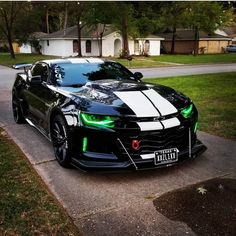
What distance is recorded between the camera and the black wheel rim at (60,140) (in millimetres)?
4582

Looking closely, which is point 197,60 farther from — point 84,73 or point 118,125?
point 118,125

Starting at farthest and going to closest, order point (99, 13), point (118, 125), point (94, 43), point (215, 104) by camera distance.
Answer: point (94, 43) → point (99, 13) → point (215, 104) → point (118, 125)

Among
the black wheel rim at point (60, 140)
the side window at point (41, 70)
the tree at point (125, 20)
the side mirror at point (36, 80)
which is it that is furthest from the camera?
the tree at point (125, 20)

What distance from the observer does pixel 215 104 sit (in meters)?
9.16

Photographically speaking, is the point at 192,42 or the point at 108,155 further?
the point at 192,42

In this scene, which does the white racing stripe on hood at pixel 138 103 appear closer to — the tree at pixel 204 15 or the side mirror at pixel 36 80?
the side mirror at pixel 36 80

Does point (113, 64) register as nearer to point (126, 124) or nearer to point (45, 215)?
point (126, 124)

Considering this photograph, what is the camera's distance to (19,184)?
4219mm

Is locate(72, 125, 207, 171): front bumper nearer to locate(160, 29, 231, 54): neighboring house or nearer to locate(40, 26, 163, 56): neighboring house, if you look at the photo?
locate(40, 26, 163, 56): neighboring house

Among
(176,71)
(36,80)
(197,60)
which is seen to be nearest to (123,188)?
(36,80)

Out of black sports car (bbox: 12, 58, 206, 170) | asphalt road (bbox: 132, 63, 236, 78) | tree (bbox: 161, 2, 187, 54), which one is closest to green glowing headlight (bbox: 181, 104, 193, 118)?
black sports car (bbox: 12, 58, 206, 170)

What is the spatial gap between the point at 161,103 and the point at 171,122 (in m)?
0.32

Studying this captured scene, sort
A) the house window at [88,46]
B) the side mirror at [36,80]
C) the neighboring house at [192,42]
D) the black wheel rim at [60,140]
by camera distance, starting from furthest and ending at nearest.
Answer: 1. the neighboring house at [192,42]
2. the house window at [88,46]
3. the side mirror at [36,80]
4. the black wheel rim at [60,140]

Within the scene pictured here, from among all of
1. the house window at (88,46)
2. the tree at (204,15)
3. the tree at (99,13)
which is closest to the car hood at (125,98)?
the tree at (99,13)
